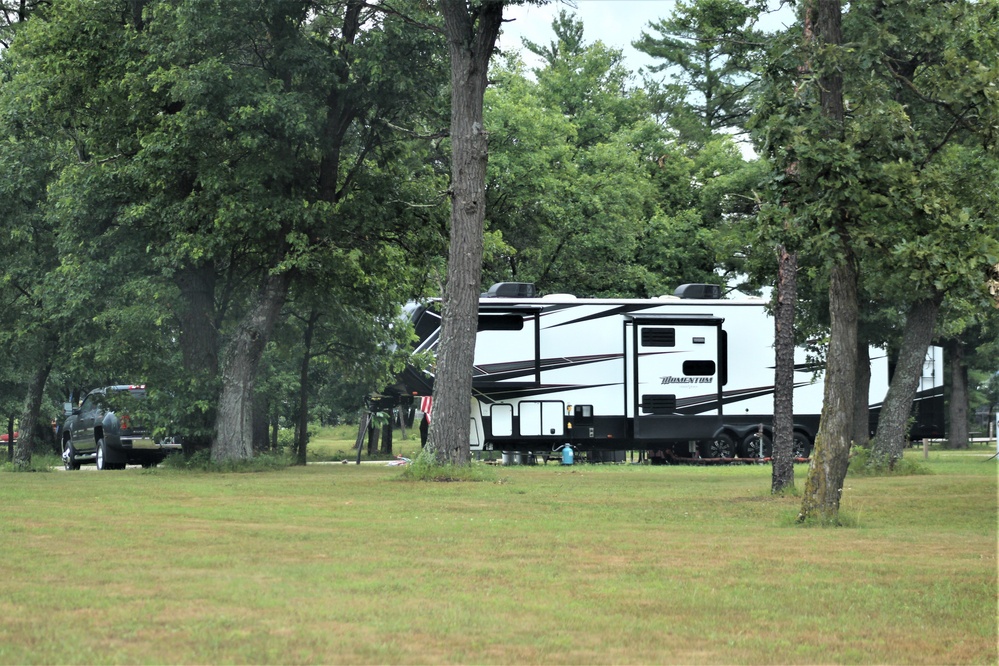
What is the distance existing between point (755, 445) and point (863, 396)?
3.43 m

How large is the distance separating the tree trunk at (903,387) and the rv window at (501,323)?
994 centimetres

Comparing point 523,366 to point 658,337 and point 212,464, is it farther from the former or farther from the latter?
point 212,464

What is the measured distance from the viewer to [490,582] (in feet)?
31.6

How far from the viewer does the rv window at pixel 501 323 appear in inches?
1315

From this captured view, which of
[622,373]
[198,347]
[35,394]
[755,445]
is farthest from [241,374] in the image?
[755,445]

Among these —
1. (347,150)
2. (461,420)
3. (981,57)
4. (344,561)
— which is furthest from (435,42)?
(344,561)

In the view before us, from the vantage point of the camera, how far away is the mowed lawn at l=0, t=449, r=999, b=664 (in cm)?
727

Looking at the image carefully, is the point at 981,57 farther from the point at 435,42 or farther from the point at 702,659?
the point at 435,42

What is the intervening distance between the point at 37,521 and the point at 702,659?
950cm

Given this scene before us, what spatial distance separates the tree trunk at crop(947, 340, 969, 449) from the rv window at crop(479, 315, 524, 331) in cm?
2716

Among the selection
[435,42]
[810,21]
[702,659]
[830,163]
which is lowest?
[702,659]

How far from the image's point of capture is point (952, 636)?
7.75m

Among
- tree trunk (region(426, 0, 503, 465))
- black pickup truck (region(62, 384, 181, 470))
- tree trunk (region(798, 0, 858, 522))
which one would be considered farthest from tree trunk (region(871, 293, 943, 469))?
black pickup truck (region(62, 384, 181, 470))

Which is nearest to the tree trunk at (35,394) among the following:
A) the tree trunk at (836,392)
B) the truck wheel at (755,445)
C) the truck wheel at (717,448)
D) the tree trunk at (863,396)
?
the truck wheel at (717,448)
